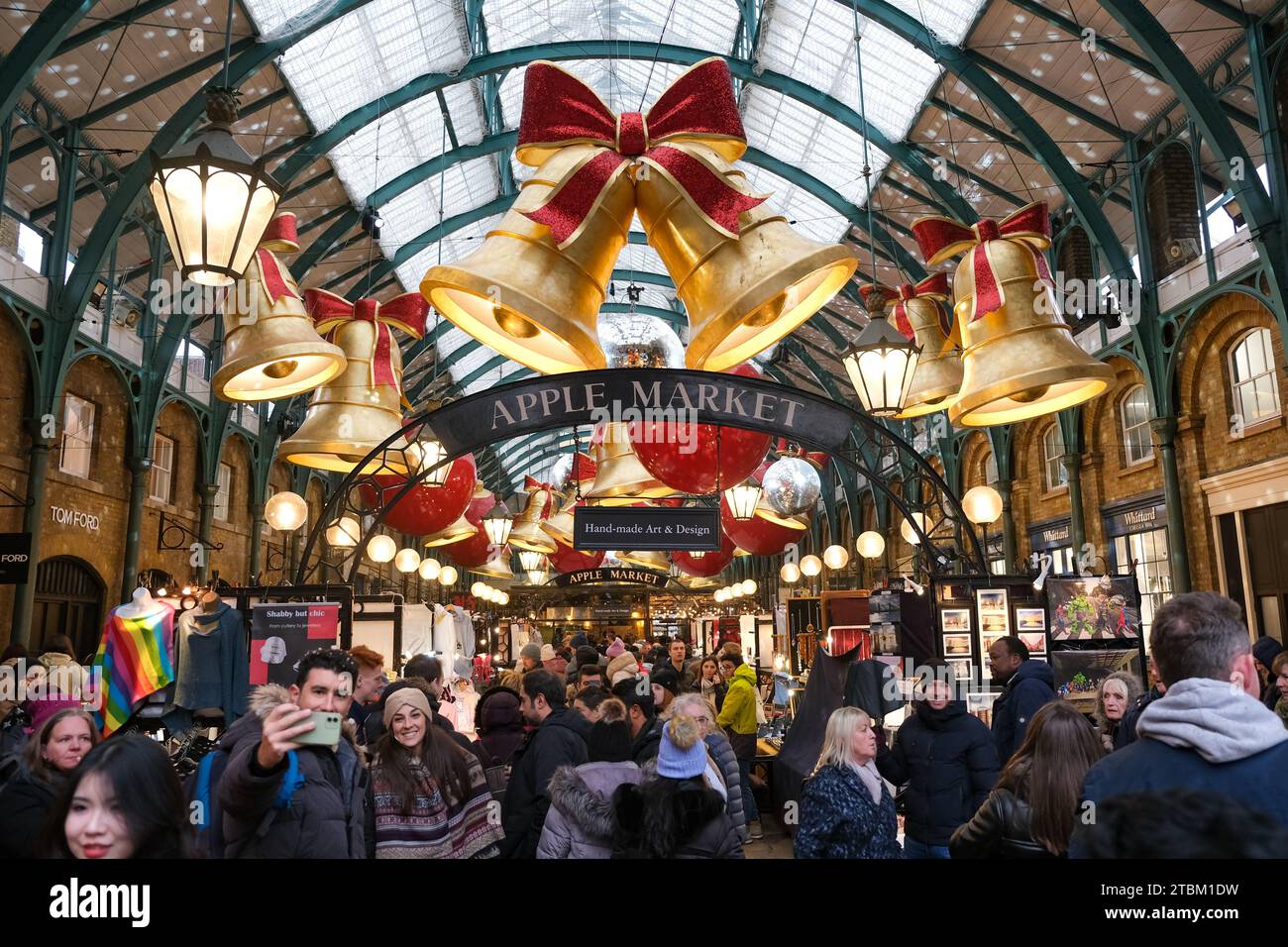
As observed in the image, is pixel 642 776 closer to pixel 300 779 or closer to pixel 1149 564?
pixel 300 779

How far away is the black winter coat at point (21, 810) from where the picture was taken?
2.94 meters

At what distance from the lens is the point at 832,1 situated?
1284 cm

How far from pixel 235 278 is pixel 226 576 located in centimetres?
1744

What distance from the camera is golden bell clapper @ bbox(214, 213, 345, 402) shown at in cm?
317

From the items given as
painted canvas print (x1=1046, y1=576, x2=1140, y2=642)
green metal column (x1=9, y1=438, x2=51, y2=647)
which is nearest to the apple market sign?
green metal column (x1=9, y1=438, x2=51, y2=647)

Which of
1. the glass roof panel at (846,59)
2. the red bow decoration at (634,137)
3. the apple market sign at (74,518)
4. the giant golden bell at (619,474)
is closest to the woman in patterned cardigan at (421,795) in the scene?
the red bow decoration at (634,137)

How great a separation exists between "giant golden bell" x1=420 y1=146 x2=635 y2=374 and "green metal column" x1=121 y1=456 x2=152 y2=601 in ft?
46.0

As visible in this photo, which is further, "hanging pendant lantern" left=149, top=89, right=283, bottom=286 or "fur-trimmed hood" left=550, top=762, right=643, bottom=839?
"fur-trimmed hood" left=550, top=762, right=643, bottom=839

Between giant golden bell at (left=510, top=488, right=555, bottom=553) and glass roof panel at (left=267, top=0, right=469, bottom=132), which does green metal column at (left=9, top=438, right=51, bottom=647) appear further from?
glass roof panel at (left=267, top=0, right=469, bottom=132)

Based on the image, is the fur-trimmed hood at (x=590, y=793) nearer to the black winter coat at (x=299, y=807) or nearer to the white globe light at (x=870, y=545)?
the black winter coat at (x=299, y=807)

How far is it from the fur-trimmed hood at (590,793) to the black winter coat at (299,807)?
2.90 feet

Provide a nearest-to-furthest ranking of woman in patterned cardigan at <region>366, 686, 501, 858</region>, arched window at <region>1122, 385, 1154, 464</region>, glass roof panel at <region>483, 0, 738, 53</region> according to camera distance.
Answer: woman in patterned cardigan at <region>366, 686, 501, 858</region> → arched window at <region>1122, 385, 1154, 464</region> → glass roof panel at <region>483, 0, 738, 53</region>

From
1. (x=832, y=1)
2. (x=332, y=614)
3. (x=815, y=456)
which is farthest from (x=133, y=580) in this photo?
(x=832, y=1)

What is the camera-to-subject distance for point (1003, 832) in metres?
3.17
